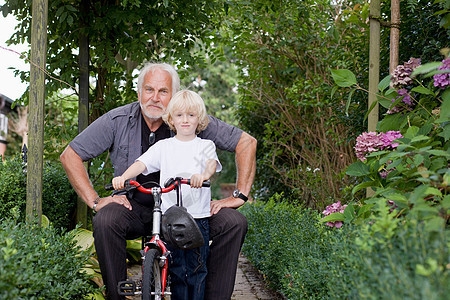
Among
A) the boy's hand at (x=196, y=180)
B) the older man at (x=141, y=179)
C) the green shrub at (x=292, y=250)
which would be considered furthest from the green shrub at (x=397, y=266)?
the older man at (x=141, y=179)

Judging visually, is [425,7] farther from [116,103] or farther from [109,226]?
[116,103]

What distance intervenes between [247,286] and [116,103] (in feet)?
6.99

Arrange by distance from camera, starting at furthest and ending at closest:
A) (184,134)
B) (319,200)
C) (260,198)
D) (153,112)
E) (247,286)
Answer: (260,198) < (319,200) < (247,286) < (153,112) < (184,134)

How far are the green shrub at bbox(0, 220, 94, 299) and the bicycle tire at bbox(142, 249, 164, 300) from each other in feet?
1.02

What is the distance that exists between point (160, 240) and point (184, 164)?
52 cm

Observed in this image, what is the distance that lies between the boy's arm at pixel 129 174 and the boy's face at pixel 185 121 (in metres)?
0.32

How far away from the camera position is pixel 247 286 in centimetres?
464

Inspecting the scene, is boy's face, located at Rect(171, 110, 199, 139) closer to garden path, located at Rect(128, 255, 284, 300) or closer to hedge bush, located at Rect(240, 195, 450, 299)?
hedge bush, located at Rect(240, 195, 450, 299)

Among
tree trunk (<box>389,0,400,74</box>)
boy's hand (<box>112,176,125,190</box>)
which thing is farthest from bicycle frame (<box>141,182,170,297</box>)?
tree trunk (<box>389,0,400,74</box>)

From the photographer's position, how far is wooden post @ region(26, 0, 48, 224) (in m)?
2.98

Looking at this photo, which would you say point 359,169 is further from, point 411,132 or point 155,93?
point 155,93

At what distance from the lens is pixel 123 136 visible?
3.39 meters

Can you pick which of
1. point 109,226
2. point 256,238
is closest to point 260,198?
point 256,238

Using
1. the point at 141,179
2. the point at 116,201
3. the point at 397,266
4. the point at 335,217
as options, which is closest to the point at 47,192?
the point at 141,179
